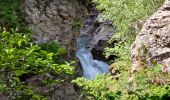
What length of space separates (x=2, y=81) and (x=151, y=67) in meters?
5.08

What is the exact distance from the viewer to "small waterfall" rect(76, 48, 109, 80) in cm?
2100

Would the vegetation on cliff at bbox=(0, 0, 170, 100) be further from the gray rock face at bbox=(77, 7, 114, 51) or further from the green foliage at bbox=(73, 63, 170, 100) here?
the gray rock face at bbox=(77, 7, 114, 51)

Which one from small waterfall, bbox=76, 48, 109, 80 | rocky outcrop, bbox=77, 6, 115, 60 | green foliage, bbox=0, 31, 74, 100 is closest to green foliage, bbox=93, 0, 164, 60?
small waterfall, bbox=76, 48, 109, 80

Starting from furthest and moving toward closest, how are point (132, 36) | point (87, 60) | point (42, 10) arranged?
point (87, 60), point (42, 10), point (132, 36)

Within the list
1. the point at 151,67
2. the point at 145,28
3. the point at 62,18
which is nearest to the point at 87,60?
the point at 62,18

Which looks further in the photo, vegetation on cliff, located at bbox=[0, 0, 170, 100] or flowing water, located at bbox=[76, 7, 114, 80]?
flowing water, located at bbox=[76, 7, 114, 80]

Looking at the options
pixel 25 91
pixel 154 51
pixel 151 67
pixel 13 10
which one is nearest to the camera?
pixel 25 91

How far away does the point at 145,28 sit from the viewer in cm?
927

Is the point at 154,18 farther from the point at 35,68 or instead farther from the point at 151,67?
the point at 35,68

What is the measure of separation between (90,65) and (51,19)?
15.7 feet

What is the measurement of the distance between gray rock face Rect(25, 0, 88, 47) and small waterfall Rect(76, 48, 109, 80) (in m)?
2.90

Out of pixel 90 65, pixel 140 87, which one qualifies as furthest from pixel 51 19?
pixel 140 87

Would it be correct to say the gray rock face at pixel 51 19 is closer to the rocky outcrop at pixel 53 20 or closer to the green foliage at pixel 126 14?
the rocky outcrop at pixel 53 20

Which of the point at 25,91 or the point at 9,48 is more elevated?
the point at 9,48
